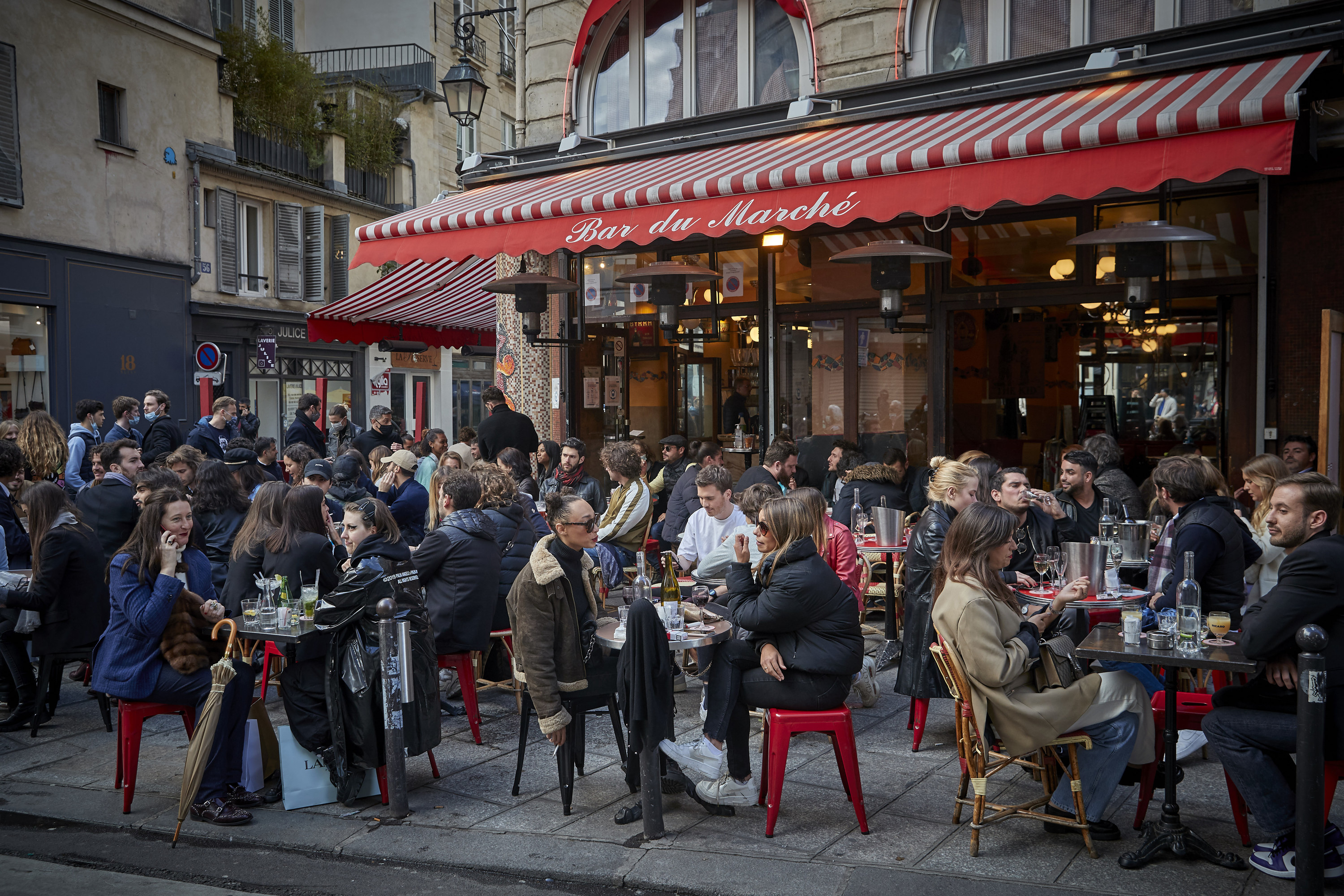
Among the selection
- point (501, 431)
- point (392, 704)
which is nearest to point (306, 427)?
point (501, 431)

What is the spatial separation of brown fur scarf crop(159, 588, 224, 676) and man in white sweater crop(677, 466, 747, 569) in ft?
9.42

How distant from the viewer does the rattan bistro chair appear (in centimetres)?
413

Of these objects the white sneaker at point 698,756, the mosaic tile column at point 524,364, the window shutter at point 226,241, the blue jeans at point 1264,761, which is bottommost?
the white sneaker at point 698,756

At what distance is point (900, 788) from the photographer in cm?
496

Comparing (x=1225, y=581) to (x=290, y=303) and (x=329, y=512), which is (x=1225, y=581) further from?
(x=290, y=303)

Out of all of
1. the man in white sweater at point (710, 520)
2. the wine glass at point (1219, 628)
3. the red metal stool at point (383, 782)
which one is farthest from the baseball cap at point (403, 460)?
the wine glass at point (1219, 628)

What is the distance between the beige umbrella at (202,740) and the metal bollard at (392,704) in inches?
26.6

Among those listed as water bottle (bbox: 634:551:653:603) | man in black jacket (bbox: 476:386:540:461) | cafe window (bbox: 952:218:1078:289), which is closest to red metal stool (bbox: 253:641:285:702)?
water bottle (bbox: 634:551:653:603)

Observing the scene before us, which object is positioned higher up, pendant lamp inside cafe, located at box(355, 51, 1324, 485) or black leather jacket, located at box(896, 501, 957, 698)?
pendant lamp inside cafe, located at box(355, 51, 1324, 485)

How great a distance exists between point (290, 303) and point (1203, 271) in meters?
18.1

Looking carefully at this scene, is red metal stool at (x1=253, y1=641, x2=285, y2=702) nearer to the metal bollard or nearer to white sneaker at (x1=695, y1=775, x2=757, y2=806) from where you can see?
the metal bollard

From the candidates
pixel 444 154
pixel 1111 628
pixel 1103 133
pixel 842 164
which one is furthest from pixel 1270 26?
pixel 444 154

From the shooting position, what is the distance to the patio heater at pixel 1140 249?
7.16 metres

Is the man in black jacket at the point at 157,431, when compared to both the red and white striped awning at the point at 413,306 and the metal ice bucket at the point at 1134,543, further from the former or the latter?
the metal ice bucket at the point at 1134,543
